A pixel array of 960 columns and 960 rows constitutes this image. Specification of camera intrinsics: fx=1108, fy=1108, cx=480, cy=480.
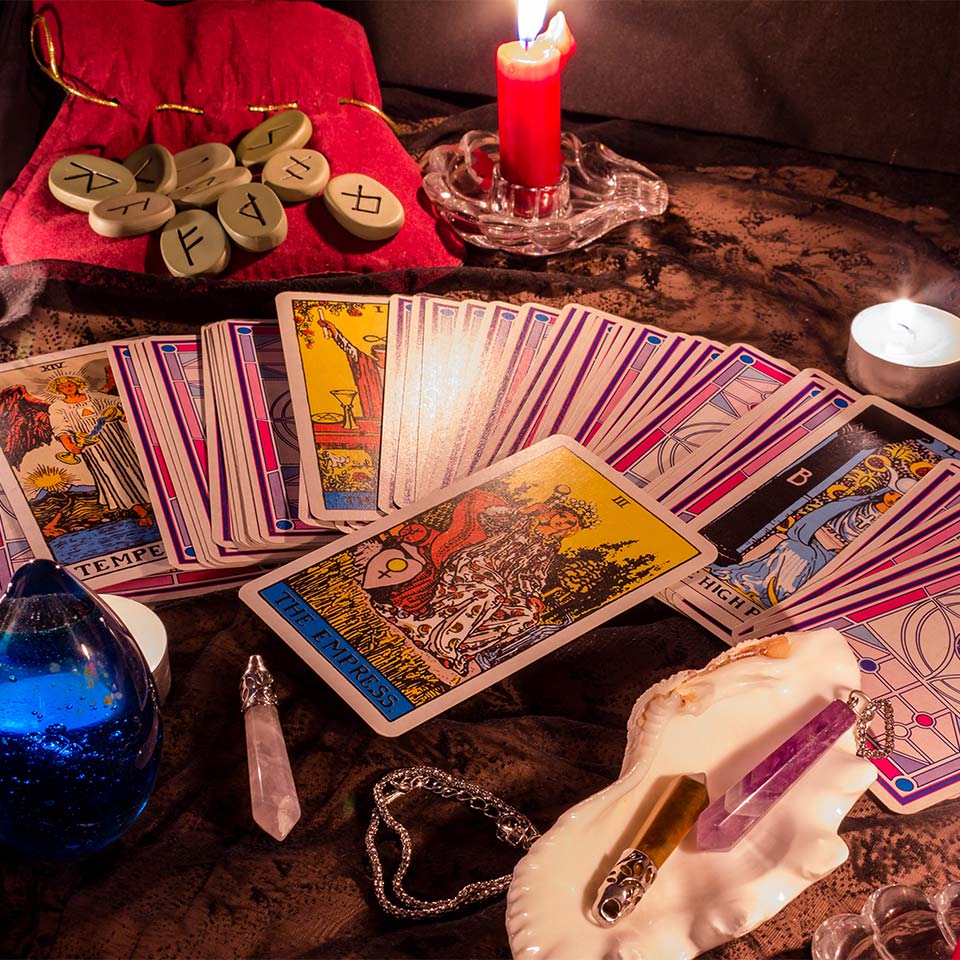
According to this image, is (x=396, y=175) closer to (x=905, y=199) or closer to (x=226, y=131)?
(x=226, y=131)

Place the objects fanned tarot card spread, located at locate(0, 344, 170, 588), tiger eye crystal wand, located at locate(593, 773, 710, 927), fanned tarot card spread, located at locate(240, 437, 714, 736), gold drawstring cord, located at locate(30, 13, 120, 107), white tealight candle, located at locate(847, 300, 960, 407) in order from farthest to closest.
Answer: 1. gold drawstring cord, located at locate(30, 13, 120, 107)
2. white tealight candle, located at locate(847, 300, 960, 407)
3. fanned tarot card spread, located at locate(0, 344, 170, 588)
4. fanned tarot card spread, located at locate(240, 437, 714, 736)
5. tiger eye crystal wand, located at locate(593, 773, 710, 927)

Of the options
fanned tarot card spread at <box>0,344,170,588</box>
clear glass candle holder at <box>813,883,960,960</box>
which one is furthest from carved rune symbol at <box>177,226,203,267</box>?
clear glass candle holder at <box>813,883,960,960</box>

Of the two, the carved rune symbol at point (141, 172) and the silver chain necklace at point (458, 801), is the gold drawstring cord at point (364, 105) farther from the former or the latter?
the silver chain necklace at point (458, 801)

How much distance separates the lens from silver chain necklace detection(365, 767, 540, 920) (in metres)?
0.72

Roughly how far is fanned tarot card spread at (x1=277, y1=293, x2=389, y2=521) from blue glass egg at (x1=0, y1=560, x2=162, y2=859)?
1.15 ft

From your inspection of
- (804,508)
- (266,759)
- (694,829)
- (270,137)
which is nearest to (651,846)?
(694,829)

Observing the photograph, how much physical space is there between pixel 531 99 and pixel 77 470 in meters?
0.66

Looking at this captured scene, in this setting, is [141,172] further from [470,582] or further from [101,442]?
[470,582]

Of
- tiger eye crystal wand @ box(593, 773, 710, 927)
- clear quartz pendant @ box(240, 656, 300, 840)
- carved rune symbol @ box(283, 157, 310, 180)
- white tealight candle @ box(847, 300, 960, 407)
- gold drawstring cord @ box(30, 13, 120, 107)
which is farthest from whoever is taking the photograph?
gold drawstring cord @ box(30, 13, 120, 107)

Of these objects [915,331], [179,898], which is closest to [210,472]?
[179,898]

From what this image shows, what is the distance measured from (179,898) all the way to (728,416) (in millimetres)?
683

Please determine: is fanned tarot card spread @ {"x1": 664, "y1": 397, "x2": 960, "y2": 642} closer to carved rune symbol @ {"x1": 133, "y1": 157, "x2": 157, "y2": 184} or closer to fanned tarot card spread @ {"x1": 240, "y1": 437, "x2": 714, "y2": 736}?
fanned tarot card spread @ {"x1": 240, "y1": 437, "x2": 714, "y2": 736}

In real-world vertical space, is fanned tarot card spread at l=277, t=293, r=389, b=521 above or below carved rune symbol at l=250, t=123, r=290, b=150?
below

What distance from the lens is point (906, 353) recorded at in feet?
3.77
